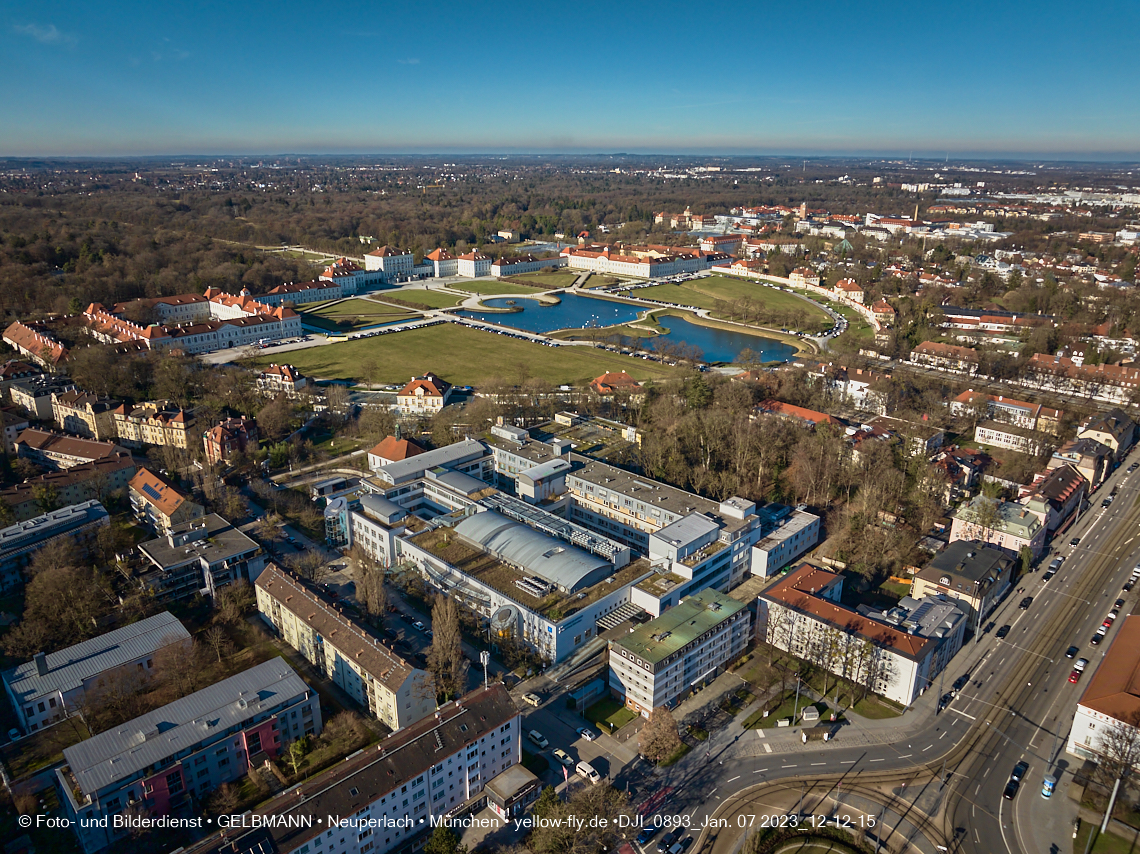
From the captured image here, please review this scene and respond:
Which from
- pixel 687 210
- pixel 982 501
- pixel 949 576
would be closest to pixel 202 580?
pixel 949 576

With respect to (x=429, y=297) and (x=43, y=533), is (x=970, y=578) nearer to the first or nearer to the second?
(x=43, y=533)

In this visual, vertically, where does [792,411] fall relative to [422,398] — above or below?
above

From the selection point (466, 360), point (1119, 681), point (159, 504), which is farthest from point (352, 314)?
point (1119, 681)

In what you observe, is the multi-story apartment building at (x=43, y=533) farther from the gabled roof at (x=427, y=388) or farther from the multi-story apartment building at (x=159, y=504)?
the gabled roof at (x=427, y=388)

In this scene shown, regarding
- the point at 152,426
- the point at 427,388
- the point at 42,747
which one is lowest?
the point at 42,747

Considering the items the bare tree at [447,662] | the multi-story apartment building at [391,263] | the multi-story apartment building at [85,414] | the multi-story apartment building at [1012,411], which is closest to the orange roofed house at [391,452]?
the bare tree at [447,662]

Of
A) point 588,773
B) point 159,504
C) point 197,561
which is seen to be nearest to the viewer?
point 588,773

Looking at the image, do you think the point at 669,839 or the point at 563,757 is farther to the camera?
the point at 563,757

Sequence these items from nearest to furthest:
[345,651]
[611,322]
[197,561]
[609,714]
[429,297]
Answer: [609,714]
[345,651]
[197,561]
[611,322]
[429,297]
